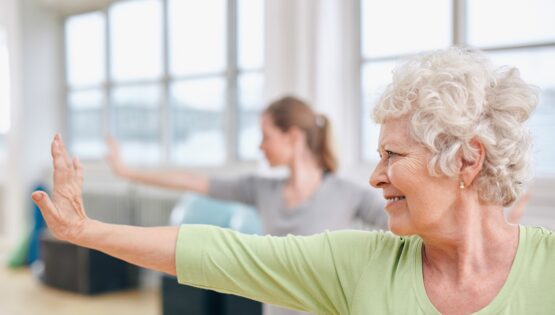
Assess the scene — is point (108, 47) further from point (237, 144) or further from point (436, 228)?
point (436, 228)

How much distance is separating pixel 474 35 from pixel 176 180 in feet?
6.93

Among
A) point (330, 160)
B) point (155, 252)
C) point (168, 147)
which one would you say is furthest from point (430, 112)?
point (168, 147)

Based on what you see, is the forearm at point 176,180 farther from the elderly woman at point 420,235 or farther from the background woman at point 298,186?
the elderly woman at point 420,235

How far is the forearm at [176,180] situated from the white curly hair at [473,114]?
169cm

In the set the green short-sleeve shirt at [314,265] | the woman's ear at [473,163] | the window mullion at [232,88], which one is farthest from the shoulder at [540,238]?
the window mullion at [232,88]

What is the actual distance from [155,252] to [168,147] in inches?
197

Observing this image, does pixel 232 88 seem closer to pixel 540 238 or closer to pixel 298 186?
pixel 298 186

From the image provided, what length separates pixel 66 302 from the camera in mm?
5086

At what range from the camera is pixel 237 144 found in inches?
220

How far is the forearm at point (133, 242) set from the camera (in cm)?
124

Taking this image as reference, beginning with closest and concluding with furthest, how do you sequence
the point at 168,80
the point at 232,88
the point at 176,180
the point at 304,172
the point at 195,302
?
the point at 304,172 → the point at 176,180 → the point at 195,302 → the point at 232,88 → the point at 168,80

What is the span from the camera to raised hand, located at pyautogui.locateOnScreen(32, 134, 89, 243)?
4.06 ft

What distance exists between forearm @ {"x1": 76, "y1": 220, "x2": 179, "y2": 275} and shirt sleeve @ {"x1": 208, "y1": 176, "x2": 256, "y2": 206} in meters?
1.35

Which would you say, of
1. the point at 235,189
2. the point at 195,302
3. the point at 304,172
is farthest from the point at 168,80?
the point at 304,172
